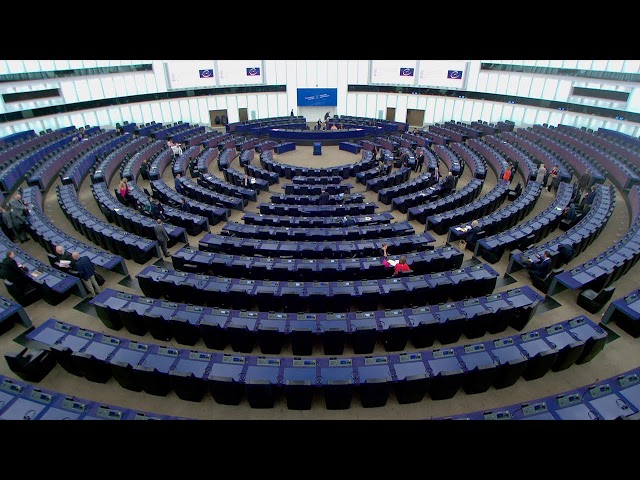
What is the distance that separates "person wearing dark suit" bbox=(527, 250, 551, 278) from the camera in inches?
479

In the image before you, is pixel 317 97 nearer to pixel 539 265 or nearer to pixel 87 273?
pixel 539 265

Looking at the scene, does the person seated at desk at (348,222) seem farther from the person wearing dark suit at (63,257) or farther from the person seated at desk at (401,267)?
the person wearing dark suit at (63,257)

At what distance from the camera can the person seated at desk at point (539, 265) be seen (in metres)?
12.2

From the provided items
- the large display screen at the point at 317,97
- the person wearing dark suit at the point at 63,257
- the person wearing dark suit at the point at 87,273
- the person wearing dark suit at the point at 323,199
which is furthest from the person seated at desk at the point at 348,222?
the large display screen at the point at 317,97

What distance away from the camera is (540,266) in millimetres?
12234

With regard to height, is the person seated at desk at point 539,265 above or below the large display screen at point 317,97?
below

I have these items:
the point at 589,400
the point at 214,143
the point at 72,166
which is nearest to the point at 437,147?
the point at 214,143

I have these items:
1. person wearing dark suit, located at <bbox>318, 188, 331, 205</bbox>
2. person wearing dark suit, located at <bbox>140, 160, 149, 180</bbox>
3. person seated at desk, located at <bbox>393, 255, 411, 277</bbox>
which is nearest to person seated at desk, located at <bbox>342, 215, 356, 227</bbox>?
person wearing dark suit, located at <bbox>318, 188, 331, 205</bbox>

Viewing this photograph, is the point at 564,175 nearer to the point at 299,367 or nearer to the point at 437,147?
the point at 437,147

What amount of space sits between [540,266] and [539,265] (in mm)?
47

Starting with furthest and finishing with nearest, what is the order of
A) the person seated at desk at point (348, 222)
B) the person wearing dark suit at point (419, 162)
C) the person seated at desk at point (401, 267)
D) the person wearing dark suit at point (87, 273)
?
the person wearing dark suit at point (419, 162) → the person seated at desk at point (348, 222) → the person seated at desk at point (401, 267) → the person wearing dark suit at point (87, 273)

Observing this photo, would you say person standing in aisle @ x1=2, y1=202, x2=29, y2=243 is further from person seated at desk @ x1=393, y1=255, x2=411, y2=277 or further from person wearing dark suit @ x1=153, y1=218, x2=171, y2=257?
person seated at desk @ x1=393, y1=255, x2=411, y2=277
